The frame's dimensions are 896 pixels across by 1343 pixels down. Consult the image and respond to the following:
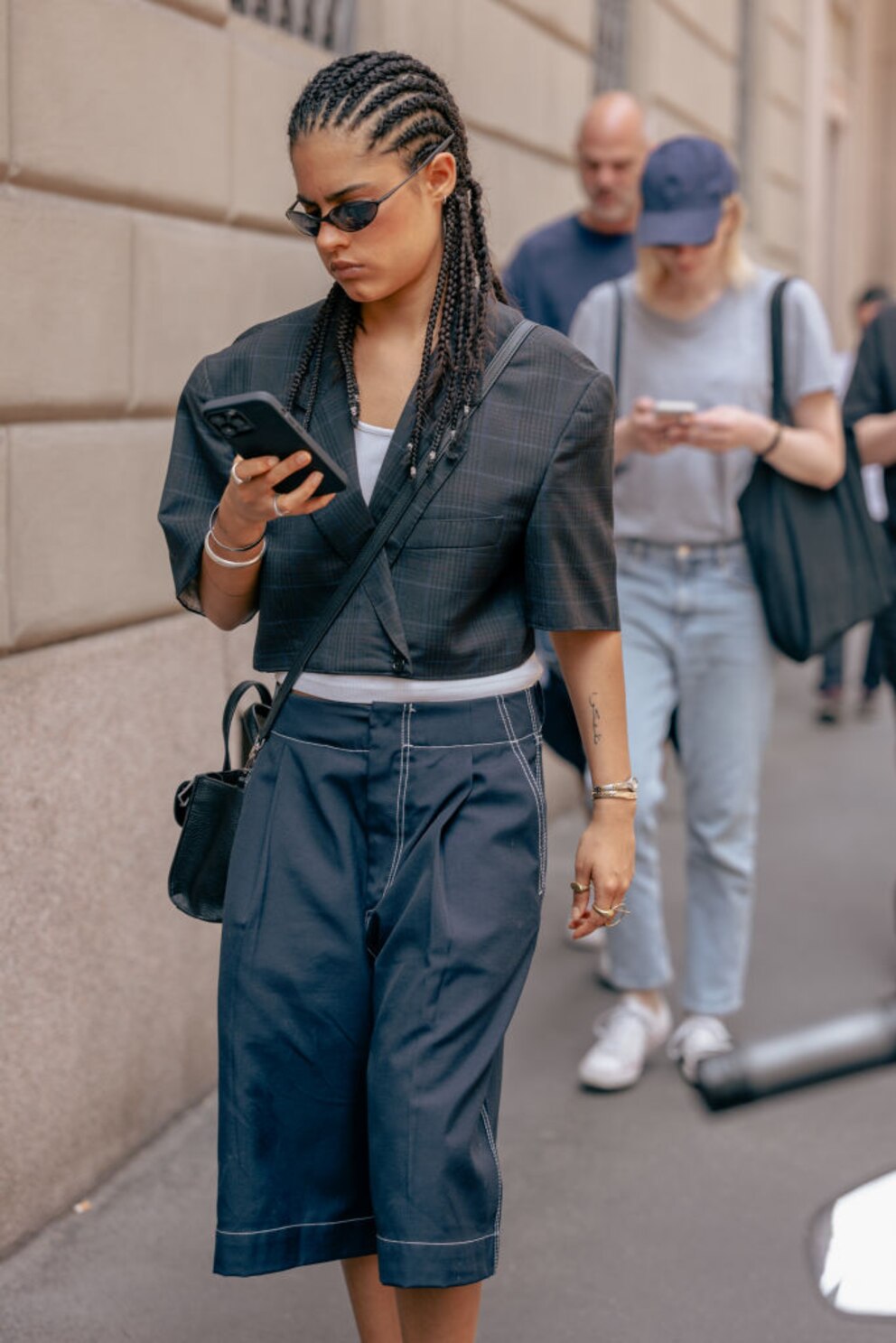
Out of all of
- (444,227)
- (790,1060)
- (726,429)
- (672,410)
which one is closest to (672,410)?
(672,410)

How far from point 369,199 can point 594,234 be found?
3142 millimetres

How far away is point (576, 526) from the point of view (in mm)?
2621

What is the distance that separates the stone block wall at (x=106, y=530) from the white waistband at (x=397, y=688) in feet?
3.53

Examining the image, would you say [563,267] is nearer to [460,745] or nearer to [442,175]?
[442,175]

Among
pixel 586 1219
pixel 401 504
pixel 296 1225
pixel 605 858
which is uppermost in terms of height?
pixel 401 504

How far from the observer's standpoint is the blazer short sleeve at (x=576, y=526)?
2.59 metres

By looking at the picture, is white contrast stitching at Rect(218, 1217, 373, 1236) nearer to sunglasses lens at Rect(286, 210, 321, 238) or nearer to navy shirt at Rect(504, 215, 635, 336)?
sunglasses lens at Rect(286, 210, 321, 238)

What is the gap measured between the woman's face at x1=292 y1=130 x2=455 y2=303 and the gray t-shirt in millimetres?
1829

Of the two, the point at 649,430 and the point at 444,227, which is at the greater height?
the point at 444,227

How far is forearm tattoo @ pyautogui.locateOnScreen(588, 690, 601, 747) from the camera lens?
2.75 meters

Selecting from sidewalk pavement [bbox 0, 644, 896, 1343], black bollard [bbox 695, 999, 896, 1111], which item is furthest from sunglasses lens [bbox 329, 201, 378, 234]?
black bollard [bbox 695, 999, 896, 1111]

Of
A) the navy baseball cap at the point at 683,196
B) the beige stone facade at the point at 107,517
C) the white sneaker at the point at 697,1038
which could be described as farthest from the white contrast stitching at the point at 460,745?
the white sneaker at the point at 697,1038

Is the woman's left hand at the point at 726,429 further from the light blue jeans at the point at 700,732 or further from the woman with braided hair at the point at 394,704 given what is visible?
the woman with braided hair at the point at 394,704

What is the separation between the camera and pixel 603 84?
861 centimetres
